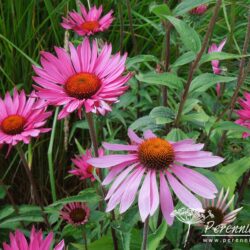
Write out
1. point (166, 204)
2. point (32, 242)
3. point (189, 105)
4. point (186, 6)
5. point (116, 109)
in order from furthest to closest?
point (116, 109)
point (189, 105)
point (186, 6)
point (32, 242)
point (166, 204)

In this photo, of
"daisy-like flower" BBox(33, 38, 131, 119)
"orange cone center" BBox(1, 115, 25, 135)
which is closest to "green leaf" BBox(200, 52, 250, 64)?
"daisy-like flower" BBox(33, 38, 131, 119)

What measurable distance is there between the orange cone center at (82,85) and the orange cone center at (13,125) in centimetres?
16

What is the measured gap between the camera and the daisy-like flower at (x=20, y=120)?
0.85m

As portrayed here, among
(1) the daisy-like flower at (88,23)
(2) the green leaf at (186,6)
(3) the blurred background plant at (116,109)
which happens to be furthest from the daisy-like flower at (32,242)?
(1) the daisy-like flower at (88,23)

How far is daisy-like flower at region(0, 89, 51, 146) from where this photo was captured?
85cm

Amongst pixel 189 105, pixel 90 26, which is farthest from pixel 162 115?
pixel 90 26

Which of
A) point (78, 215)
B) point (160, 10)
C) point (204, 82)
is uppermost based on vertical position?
point (160, 10)

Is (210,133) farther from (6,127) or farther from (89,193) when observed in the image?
(6,127)

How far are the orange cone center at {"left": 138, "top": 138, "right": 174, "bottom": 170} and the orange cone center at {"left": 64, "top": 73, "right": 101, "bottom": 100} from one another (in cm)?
17

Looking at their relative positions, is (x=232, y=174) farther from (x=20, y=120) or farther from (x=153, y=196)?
(x=20, y=120)

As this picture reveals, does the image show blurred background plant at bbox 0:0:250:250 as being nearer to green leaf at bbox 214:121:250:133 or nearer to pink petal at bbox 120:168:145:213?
green leaf at bbox 214:121:250:133

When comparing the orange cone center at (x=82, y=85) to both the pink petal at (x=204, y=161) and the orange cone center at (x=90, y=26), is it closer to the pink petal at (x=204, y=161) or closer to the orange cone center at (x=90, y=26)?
the pink petal at (x=204, y=161)

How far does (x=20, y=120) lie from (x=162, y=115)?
285 millimetres

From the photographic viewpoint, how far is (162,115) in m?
0.85
